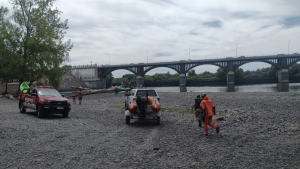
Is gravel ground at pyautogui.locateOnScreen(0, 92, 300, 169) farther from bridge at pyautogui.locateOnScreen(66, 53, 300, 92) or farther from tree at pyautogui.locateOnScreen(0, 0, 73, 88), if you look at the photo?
bridge at pyautogui.locateOnScreen(66, 53, 300, 92)

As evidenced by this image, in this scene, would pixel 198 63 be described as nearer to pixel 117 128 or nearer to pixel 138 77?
pixel 138 77

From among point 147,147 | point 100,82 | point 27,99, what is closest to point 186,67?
point 100,82

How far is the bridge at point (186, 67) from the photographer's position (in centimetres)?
10194

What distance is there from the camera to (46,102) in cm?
1628

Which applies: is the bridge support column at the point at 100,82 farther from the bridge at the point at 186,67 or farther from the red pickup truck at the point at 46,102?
the red pickup truck at the point at 46,102

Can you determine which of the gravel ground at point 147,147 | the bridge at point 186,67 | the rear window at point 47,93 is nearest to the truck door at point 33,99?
the rear window at point 47,93

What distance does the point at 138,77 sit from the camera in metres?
116

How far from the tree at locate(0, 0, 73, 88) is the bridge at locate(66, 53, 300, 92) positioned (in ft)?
202

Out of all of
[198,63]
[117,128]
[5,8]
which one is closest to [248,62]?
[198,63]

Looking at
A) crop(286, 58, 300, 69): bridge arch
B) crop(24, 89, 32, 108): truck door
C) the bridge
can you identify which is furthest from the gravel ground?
crop(286, 58, 300, 69): bridge arch

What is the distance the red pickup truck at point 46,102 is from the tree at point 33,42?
20668 millimetres

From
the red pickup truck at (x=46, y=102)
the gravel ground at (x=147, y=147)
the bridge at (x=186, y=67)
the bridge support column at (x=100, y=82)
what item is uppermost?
the bridge at (x=186, y=67)

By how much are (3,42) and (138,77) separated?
80.5 m

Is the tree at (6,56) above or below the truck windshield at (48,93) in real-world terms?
above
